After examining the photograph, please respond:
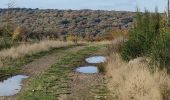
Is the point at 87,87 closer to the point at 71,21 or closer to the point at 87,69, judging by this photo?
the point at 87,69

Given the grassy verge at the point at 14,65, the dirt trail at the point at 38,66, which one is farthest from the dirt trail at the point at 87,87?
the grassy verge at the point at 14,65

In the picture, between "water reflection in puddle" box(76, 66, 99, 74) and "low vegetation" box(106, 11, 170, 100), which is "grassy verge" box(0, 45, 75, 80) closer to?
"water reflection in puddle" box(76, 66, 99, 74)

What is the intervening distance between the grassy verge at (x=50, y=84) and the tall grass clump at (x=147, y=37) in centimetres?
280

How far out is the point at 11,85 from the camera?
16984 millimetres


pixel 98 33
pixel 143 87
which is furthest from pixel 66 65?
pixel 98 33

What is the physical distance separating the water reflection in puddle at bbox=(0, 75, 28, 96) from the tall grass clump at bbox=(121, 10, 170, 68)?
4.73 metres

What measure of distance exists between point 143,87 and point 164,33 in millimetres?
4415

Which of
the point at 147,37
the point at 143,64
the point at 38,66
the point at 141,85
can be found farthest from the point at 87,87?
the point at 38,66

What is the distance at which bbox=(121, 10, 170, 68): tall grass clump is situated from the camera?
16391 mm

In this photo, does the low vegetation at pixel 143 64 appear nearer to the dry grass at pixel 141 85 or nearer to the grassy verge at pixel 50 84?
the dry grass at pixel 141 85

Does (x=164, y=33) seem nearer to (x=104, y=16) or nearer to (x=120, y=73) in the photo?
(x=120, y=73)

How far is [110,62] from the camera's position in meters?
19.8

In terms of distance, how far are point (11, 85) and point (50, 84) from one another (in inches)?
59.3

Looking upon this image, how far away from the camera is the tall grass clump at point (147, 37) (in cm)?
1639
